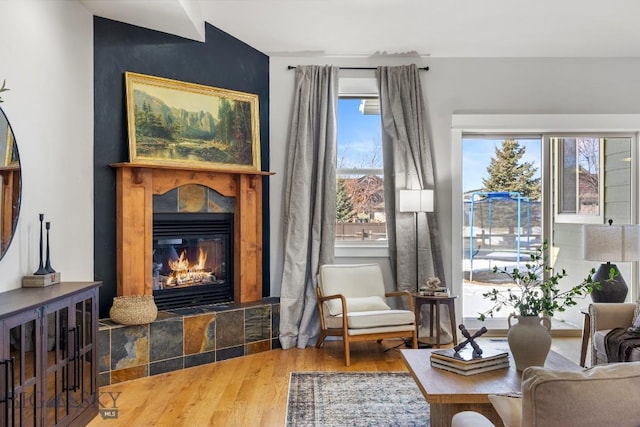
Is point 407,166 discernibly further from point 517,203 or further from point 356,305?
point 356,305

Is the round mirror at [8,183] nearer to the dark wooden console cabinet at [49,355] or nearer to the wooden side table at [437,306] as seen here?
the dark wooden console cabinet at [49,355]

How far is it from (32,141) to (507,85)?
447 centimetres

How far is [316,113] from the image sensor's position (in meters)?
5.58

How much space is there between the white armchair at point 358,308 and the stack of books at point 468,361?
1588 millimetres

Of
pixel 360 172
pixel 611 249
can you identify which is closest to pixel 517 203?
pixel 611 249

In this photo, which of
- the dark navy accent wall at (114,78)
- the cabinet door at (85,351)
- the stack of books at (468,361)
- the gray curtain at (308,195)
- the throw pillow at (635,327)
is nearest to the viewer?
the stack of books at (468,361)

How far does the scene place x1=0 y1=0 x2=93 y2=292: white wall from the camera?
3350mm

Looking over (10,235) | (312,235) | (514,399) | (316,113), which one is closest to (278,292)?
(312,235)

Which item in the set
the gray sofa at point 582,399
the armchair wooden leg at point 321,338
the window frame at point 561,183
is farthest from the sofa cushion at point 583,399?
the window frame at point 561,183

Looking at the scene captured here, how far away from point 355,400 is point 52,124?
9.38 ft

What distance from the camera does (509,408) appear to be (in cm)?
160

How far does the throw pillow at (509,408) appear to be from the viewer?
5.12ft

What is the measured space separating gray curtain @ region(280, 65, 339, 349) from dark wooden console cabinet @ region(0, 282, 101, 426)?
226 centimetres

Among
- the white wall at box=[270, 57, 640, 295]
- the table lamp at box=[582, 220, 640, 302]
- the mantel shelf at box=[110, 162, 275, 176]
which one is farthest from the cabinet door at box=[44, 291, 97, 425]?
the table lamp at box=[582, 220, 640, 302]
